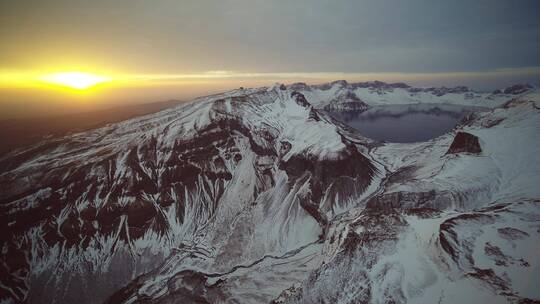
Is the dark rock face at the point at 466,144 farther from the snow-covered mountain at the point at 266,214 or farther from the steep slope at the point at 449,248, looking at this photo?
the steep slope at the point at 449,248

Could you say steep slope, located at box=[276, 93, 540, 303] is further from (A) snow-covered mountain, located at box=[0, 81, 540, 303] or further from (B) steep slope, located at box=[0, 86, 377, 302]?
(B) steep slope, located at box=[0, 86, 377, 302]

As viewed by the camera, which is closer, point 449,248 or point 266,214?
point 449,248

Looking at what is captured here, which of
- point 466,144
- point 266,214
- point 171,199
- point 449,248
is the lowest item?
point 266,214

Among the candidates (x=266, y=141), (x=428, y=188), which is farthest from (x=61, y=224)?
(x=428, y=188)

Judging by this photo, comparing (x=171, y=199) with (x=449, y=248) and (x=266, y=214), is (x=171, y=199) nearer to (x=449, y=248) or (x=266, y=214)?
(x=266, y=214)

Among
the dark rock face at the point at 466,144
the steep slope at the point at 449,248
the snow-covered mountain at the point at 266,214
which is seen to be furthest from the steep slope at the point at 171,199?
the dark rock face at the point at 466,144

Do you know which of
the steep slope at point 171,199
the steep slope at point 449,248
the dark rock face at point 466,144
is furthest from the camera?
the dark rock face at point 466,144

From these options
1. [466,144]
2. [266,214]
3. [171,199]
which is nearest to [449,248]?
[266,214]
